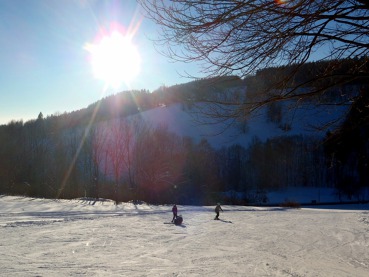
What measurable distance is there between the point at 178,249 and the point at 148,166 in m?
44.9

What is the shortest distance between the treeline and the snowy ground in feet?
86.8

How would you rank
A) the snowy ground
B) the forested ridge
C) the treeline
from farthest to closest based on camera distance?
the treeline, the forested ridge, the snowy ground

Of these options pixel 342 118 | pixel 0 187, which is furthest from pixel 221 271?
pixel 0 187

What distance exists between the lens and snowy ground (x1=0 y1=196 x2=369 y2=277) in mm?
10453

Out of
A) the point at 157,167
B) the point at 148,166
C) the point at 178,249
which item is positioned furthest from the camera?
the point at 148,166

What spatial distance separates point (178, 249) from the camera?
532 inches

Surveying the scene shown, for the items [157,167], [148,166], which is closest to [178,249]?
[157,167]

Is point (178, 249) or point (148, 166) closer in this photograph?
point (178, 249)

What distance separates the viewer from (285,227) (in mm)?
20531

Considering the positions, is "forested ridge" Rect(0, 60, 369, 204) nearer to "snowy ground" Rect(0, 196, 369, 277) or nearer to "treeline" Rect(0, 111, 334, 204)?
"treeline" Rect(0, 111, 334, 204)

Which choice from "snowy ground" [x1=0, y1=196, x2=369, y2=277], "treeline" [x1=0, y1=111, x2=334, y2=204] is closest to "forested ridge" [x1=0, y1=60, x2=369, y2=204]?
"treeline" [x1=0, y1=111, x2=334, y2=204]

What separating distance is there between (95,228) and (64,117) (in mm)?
124537

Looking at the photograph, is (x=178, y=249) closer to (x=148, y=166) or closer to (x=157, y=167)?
(x=157, y=167)

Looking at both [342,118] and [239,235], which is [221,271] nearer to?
[342,118]
